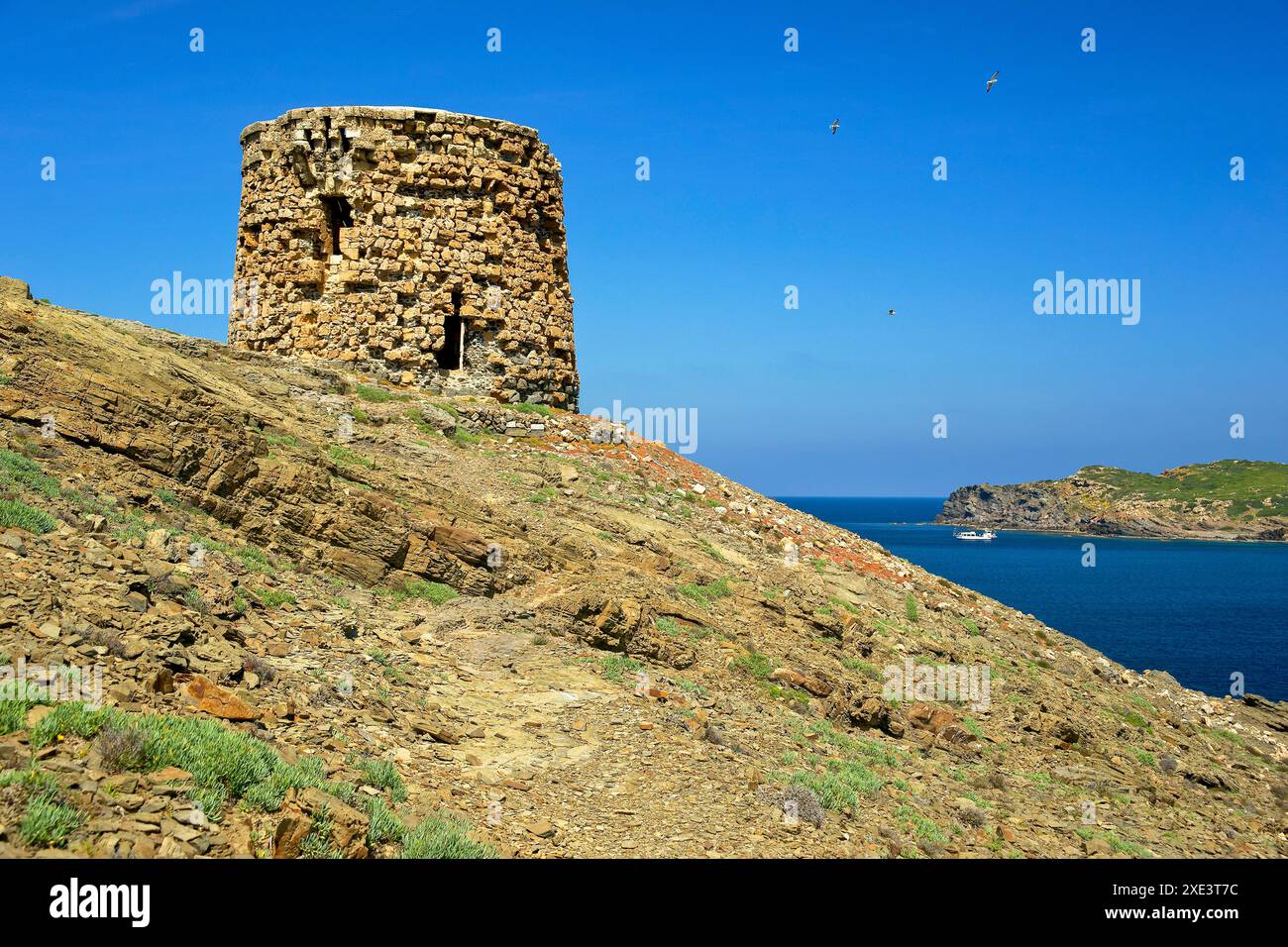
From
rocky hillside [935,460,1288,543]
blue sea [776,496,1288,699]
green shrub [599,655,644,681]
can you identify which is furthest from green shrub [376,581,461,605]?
rocky hillside [935,460,1288,543]

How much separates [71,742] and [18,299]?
9583 millimetres

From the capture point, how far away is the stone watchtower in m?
20.2

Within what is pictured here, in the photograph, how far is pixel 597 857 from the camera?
7.05m

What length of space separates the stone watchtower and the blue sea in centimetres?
3918

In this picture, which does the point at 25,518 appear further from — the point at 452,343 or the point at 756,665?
the point at 452,343

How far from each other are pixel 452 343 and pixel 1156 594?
270ft

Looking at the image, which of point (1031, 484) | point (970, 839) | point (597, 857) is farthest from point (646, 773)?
point (1031, 484)

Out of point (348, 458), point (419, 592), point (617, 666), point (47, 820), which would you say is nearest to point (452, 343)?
point (348, 458)

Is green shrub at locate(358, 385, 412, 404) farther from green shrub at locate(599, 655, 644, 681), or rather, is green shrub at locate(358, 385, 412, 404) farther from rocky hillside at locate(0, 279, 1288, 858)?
green shrub at locate(599, 655, 644, 681)

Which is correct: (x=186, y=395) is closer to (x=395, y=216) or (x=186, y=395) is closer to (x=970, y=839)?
(x=395, y=216)

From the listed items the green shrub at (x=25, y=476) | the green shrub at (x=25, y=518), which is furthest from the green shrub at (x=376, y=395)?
the green shrub at (x=25, y=518)

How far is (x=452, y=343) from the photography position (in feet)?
68.8

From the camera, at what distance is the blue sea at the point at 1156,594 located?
5162 centimetres

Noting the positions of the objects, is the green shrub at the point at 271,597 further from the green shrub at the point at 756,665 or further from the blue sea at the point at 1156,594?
the blue sea at the point at 1156,594
